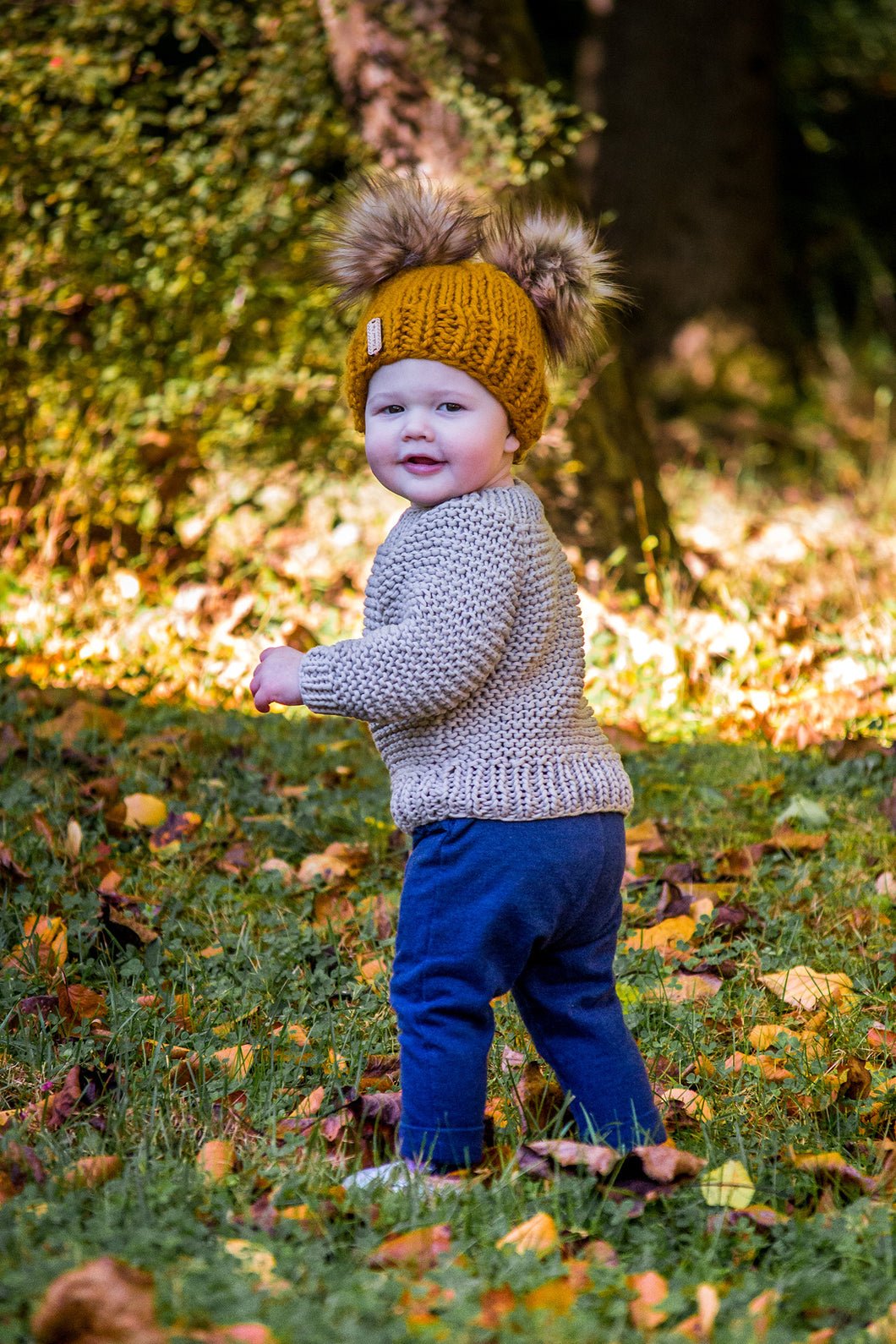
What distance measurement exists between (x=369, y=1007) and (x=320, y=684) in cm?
85

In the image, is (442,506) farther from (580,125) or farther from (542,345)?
(580,125)

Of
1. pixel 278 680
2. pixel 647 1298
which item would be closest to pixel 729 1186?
pixel 647 1298

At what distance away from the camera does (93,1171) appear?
1.86m

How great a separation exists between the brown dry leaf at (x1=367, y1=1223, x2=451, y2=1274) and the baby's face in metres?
1.07

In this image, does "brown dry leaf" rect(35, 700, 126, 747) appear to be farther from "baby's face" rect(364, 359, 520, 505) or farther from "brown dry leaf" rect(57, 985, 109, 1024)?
"baby's face" rect(364, 359, 520, 505)

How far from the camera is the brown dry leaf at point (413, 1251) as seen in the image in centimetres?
166

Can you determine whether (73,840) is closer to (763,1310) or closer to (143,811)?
(143,811)

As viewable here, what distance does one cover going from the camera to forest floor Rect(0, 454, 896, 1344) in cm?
162

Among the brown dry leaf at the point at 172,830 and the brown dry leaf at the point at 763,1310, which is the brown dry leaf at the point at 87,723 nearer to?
the brown dry leaf at the point at 172,830

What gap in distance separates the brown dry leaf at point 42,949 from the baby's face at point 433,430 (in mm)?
1264

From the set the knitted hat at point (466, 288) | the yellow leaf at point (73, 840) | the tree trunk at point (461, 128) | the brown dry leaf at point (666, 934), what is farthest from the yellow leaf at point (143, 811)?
the tree trunk at point (461, 128)

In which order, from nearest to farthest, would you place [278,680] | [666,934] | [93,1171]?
[93,1171], [278,680], [666,934]

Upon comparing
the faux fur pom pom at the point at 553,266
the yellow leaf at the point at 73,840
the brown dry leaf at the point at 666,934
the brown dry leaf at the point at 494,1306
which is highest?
the faux fur pom pom at the point at 553,266

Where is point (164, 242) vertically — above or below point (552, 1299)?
above
